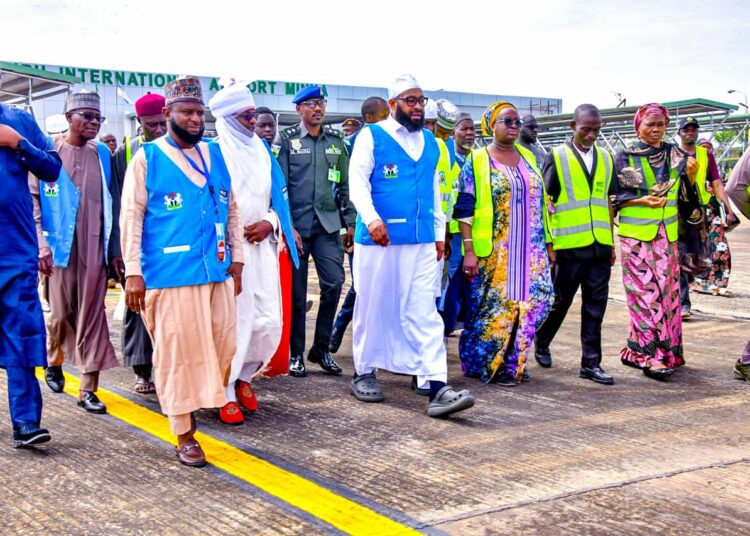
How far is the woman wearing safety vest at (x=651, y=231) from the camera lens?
665 cm

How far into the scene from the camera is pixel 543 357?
23.0ft

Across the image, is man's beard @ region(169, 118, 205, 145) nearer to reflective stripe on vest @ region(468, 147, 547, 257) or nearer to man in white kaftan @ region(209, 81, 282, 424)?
man in white kaftan @ region(209, 81, 282, 424)

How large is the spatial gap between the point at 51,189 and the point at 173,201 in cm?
159

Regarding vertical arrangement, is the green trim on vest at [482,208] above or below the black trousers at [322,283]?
above

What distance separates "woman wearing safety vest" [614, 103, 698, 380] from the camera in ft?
21.8

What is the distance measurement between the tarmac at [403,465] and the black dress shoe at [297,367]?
180 millimetres

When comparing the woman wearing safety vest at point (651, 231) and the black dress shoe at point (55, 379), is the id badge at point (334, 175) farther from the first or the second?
the black dress shoe at point (55, 379)

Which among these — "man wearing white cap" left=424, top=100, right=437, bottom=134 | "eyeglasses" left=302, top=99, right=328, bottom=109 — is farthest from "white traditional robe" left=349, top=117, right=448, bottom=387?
"man wearing white cap" left=424, top=100, right=437, bottom=134

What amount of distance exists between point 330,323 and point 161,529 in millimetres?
3473

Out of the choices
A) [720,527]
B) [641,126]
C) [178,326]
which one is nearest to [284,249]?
[178,326]

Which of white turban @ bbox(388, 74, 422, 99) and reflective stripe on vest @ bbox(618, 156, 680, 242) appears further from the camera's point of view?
reflective stripe on vest @ bbox(618, 156, 680, 242)

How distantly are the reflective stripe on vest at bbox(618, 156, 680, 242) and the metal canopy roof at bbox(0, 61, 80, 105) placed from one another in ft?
51.4

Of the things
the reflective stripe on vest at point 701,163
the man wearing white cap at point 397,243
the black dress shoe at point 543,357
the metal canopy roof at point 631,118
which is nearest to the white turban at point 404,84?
the man wearing white cap at point 397,243

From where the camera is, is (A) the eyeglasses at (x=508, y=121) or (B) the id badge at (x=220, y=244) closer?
(B) the id badge at (x=220, y=244)
